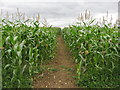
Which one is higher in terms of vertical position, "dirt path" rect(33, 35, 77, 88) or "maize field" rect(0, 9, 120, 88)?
"maize field" rect(0, 9, 120, 88)

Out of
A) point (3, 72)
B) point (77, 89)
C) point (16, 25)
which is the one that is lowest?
point (77, 89)

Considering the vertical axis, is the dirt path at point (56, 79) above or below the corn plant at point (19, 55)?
below

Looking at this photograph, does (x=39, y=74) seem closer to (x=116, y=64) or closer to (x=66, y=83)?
(x=66, y=83)

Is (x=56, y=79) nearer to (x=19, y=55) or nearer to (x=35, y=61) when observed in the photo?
(x=35, y=61)

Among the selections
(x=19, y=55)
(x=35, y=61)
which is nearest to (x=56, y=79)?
(x=35, y=61)

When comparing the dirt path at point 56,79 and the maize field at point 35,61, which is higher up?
the maize field at point 35,61

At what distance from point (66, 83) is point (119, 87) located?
1.13 metres

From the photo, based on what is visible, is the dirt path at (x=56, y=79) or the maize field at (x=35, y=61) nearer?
the maize field at (x=35, y=61)

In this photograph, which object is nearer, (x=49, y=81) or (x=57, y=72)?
(x=49, y=81)

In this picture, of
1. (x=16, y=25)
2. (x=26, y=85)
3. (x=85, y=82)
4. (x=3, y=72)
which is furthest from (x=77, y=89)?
(x=16, y=25)

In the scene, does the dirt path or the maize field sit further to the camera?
the dirt path

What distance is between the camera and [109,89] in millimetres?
2830

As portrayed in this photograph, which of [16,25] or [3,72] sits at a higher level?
[16,25]

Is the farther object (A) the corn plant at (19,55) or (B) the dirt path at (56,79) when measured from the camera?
(B) the dirt path at (56,79)
